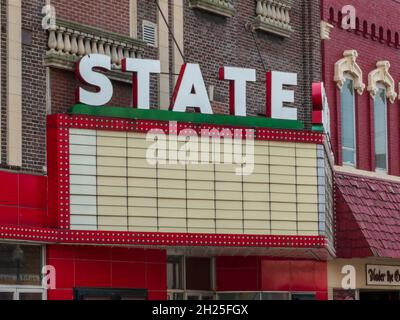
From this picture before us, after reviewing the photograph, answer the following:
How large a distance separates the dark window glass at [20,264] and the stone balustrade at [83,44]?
341 cm

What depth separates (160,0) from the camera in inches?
925

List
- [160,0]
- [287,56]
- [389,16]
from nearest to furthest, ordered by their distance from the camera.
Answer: [160,0]
[287,56]
[389,16]

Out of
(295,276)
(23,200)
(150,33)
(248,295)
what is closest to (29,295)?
(23,200)

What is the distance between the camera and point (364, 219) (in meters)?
26.8

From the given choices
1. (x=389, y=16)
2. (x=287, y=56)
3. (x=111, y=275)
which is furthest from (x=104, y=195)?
(x=389, y=16)

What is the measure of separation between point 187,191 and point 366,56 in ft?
33.2

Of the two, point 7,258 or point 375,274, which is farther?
point 375,274

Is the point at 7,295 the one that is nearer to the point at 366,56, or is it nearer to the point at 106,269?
the point at 106,269

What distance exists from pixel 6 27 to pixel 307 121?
31.7 ft

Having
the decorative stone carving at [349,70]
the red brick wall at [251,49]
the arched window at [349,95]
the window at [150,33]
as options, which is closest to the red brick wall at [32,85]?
the window at [150,33]

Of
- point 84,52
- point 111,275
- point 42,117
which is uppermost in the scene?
point 84,52

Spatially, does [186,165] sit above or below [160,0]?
below

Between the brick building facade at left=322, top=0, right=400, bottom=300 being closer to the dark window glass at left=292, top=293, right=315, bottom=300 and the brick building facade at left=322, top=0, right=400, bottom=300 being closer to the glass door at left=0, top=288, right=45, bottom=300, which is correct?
the dark window glass at left=292, top=293, right=315, bottom=300

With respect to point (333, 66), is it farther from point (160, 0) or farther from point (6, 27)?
point (6, 27)
